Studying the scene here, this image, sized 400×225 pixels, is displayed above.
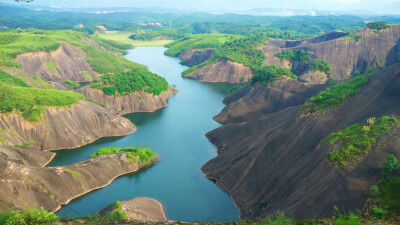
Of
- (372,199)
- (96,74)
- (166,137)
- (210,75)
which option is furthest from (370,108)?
(96,74)

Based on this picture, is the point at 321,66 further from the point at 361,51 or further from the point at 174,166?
the point at 174,166

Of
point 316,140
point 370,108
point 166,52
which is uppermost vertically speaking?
point 370,108

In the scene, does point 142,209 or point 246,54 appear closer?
point 142,209

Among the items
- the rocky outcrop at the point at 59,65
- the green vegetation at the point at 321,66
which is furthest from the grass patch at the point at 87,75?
the green vegetation at the point at 321,66

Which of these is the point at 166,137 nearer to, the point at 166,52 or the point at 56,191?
the point at 56,191

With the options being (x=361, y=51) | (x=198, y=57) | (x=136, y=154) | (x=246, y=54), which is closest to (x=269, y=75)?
(x=136, y=154)

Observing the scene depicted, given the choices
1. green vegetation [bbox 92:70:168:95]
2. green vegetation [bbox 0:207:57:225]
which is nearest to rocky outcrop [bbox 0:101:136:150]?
green vegetation [bbox 92:70:168:95]
